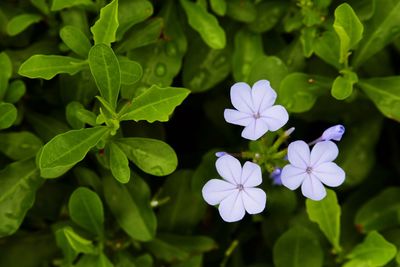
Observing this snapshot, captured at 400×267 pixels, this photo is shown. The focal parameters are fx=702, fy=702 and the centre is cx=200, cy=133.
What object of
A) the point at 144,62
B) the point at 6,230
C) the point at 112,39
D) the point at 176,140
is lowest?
the point at 176,140

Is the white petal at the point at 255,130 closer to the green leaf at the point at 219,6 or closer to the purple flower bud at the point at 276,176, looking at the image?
the purple flower bud at the point at 276,176

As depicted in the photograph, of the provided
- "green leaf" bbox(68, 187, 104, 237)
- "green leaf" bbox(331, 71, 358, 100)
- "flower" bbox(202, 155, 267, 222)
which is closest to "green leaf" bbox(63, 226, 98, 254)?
"green leaf" bbox(68, 187, 104, 237)

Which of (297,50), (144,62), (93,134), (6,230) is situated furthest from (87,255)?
A: (297,50)

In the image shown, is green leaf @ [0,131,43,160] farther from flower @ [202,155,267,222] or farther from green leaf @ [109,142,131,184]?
flower @ [202,155,267,222]

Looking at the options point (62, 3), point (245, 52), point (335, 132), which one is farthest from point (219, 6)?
point (335, 132)

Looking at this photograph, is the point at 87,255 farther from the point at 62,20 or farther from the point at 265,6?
the point at 265,6

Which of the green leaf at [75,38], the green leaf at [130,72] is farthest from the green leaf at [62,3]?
the green leaf at [130,72]
